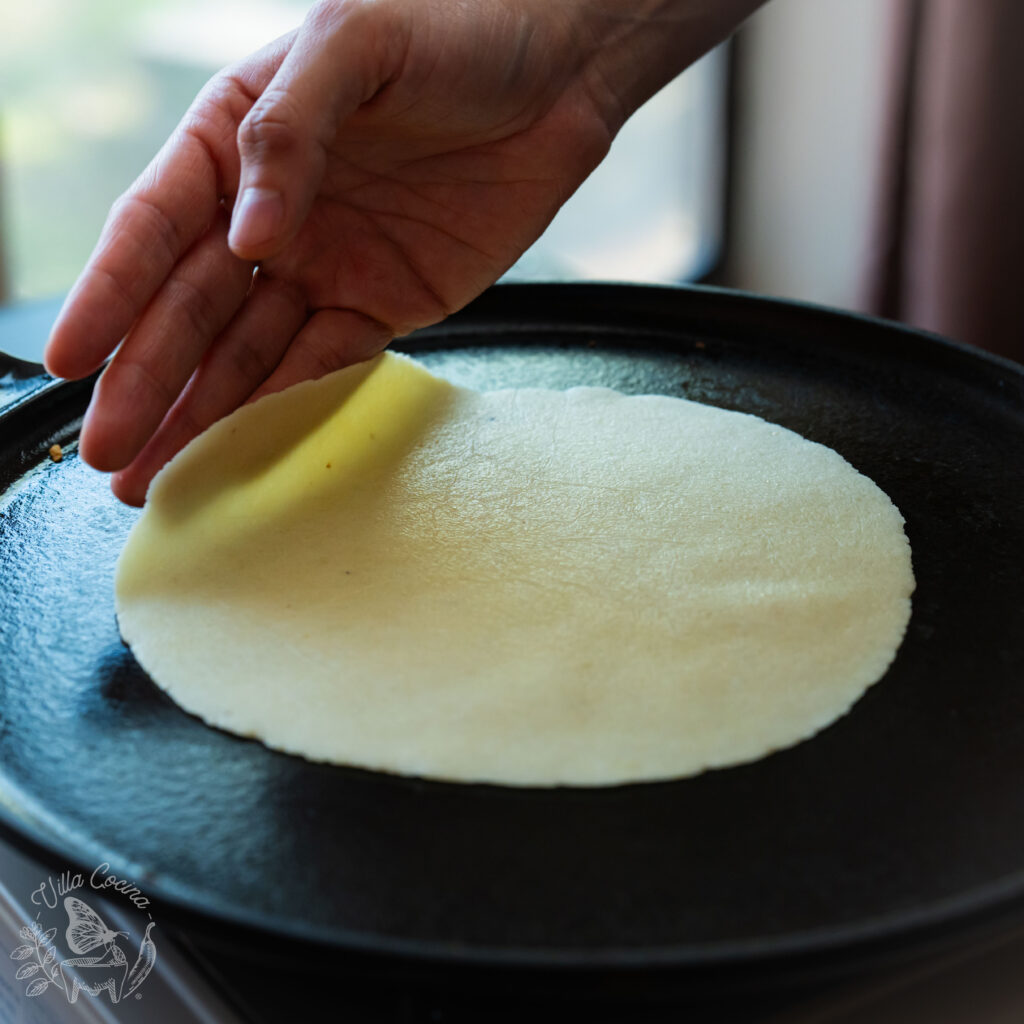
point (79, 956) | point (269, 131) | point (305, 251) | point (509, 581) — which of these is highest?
point (269, 131)

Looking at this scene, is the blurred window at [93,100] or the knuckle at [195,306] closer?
the knuckle at [195,306]

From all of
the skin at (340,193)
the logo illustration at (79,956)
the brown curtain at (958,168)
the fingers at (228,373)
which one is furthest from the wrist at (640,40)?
the logo illustration at (79,956)

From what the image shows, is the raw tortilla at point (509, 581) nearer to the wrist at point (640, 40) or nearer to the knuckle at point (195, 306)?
the knuckle at point (195, 306)

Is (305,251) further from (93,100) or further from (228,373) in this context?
(93,100)

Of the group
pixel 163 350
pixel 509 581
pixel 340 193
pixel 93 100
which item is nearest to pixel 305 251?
pixel 340 193

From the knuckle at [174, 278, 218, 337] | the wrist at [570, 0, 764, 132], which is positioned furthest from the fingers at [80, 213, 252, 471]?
the wrist at [570, 0, 764, 132]

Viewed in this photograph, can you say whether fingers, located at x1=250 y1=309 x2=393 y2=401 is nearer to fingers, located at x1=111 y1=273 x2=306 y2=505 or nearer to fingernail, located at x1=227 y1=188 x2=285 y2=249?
fingers, located at x1=111 y1=273 x2=306 y2=505
